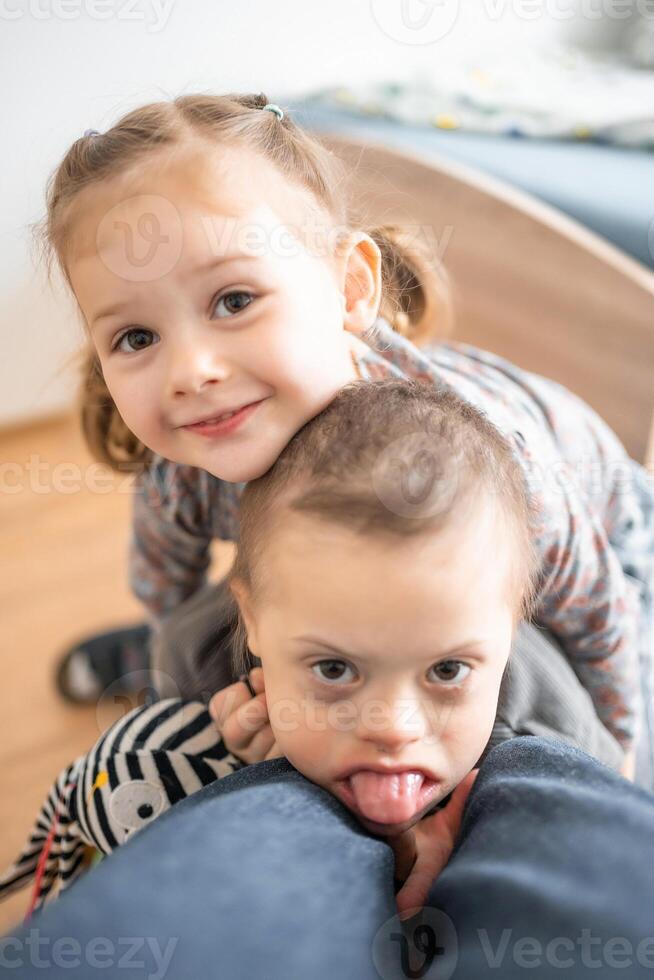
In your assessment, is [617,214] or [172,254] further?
[617,214]

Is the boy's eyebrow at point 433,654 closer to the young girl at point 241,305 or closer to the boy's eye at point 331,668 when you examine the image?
the boy's eye at point 331,668

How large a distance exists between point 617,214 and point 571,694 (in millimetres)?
900

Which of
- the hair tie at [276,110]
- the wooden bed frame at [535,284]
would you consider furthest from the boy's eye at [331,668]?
the wooden bed frame at [535,284]

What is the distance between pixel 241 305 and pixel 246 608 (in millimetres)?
197

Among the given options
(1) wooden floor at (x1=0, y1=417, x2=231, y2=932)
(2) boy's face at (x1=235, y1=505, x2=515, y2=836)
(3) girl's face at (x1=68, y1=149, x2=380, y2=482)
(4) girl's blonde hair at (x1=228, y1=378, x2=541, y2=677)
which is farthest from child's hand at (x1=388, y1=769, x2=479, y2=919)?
(1) wooden floor at (x1=0, y1=417, x2=231, y2=932)

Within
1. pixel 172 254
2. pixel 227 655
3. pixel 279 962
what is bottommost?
pixel 227 655

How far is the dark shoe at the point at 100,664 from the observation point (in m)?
1.23

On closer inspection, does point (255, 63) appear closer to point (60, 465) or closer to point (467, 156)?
point (467, 156)

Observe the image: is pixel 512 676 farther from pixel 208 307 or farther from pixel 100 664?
pixel 100 664

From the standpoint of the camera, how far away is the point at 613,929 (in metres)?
0.39

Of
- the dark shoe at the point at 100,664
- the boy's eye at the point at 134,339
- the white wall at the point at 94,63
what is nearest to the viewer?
the boy's eye at the point at 134,339

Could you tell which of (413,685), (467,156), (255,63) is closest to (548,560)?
(413,685)

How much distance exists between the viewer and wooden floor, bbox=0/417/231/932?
112cm

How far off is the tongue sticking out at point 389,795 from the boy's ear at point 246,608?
12 cm
